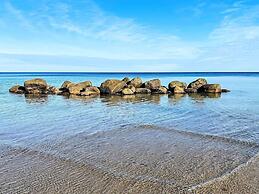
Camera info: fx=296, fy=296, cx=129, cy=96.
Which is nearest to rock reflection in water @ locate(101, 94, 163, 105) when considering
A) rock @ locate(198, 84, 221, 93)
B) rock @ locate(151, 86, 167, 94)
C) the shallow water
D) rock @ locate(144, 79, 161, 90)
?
rock @ locate(151, 86, 167, 94)

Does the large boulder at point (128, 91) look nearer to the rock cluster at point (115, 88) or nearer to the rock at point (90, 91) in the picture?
the rock cluster at point (115, 88)

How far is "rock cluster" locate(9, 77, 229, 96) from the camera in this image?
1305 inches

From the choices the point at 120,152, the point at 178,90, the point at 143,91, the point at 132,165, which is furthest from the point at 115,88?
the point at 132,165

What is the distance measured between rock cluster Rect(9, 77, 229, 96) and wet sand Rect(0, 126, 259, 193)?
21761 millimetres

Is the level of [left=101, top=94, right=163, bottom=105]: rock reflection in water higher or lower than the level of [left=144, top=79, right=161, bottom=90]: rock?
lower

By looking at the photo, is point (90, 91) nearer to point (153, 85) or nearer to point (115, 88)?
point (115, 88)

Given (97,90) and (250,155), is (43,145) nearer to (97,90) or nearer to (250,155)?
(250,155)

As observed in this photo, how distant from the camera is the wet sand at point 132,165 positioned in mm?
6637

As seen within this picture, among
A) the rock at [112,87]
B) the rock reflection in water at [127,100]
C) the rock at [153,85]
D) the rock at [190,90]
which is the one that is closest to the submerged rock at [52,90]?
the rock at [112,87]

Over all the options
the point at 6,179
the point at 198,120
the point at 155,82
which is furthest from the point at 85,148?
the point at 155,82

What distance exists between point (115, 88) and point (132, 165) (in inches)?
997

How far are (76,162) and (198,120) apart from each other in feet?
27.4

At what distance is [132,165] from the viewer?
26.7 feet

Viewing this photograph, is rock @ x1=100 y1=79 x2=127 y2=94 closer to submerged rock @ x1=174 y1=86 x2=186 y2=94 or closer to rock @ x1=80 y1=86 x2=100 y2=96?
rock @ x1=80 y1=86 x2=100 y2=96
